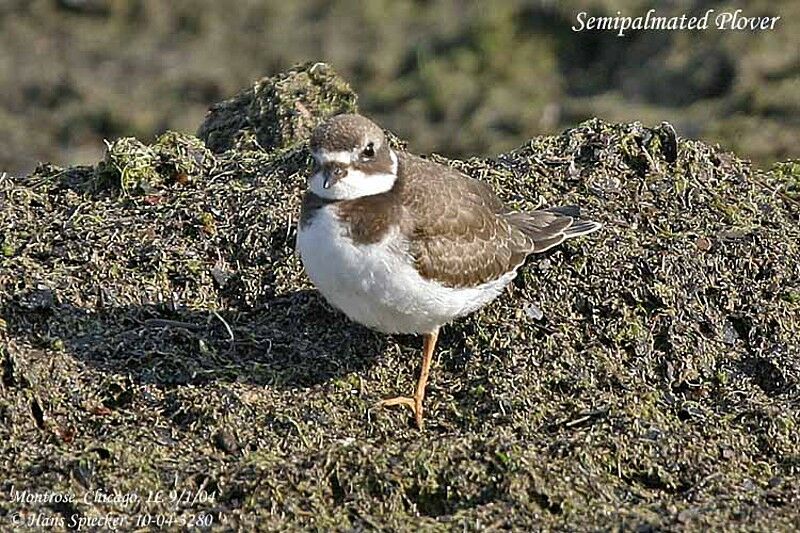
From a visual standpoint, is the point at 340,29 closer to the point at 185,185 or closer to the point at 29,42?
the point at 29,42

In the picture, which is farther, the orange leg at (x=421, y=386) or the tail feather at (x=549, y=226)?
the tail feather at (x=549, y=226)

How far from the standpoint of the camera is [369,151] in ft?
23.4

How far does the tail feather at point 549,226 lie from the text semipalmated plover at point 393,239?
0.24m

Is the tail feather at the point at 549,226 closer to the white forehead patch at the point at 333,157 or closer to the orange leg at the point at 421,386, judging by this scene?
the orange leg at the point at 421,386

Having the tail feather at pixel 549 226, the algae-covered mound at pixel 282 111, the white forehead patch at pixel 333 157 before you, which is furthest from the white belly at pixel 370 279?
the algae-covered mound at pixel 282 111

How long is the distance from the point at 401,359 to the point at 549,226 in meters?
1.18

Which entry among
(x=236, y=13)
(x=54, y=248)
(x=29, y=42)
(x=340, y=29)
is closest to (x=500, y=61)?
(x=340, y=29)

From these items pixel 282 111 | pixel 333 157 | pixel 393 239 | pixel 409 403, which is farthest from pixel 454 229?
pixel 282 111

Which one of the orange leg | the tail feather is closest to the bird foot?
the orange leg

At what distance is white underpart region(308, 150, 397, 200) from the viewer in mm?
6988

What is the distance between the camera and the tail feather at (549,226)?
7730mm

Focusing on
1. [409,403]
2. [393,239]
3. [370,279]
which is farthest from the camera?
[409,403]

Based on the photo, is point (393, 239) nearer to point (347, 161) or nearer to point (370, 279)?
point (370, 279)

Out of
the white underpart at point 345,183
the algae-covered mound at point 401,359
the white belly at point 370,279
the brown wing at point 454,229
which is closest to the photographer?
the algae-covered mound at point 401,359
